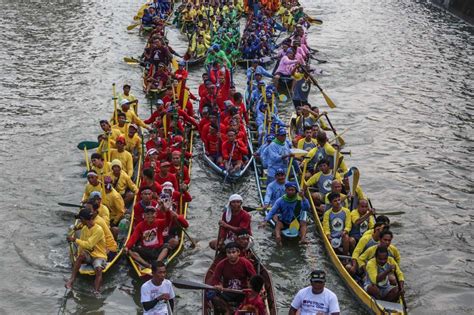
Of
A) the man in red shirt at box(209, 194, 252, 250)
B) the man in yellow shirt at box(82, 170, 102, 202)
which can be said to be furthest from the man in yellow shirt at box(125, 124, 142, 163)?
the man in red shirt at box(209, 194, 252, 250)

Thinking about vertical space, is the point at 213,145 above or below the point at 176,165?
below

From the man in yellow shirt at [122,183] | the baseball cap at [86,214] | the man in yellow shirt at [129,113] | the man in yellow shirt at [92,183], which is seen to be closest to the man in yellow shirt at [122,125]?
the man in yellow shirt at [129,113]

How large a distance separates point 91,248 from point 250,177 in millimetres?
5848

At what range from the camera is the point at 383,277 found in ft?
32.1

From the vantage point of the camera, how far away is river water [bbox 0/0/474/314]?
459 inches

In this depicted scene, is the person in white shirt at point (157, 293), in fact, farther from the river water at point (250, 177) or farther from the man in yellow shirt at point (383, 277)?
the man in yellow shirt at point (383, 277)

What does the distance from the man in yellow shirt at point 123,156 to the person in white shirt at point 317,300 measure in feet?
20.4

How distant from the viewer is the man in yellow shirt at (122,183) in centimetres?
1268

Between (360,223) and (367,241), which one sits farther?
(360,223)

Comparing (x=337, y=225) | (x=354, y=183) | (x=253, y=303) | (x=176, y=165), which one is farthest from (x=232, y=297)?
(x=176, y=165)

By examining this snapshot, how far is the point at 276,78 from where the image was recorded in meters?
20.9

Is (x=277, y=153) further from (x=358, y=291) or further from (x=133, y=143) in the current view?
(x=358, y=291)

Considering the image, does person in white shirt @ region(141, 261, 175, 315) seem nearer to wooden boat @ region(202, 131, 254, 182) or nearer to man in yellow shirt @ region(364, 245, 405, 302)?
man in yellow shirt @ region(364, 245, 405, 302)

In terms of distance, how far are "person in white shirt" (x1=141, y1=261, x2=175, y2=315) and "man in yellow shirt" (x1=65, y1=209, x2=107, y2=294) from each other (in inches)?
80.7
